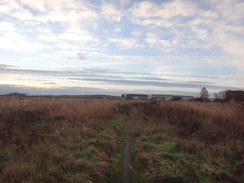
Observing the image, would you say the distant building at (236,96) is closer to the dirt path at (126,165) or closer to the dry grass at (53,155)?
the dirt path at (126,165)

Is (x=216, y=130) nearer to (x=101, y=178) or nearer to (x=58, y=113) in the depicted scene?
(x=101, y=178)

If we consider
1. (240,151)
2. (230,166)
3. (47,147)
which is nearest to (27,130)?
(47,147)

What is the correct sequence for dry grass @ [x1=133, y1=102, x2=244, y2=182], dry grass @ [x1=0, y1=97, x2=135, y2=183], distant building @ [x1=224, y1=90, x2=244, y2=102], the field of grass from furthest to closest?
distant building @ [x1=224, y1=90, x2=244, y2=102], dry grass @ [x1=133, y1=102, x2=244, y2=182], the field of grass, dry grass @ [x1=0, y1=97, x2=135, y2=183]

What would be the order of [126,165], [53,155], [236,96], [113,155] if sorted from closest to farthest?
[53,155] < [126,165] < [113,155] < [236,96]

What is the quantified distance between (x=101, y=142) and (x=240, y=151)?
479cm

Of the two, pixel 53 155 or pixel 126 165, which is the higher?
pixel 53 155

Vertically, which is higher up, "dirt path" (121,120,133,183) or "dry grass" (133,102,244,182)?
"dry grass" (133,102,244,182)

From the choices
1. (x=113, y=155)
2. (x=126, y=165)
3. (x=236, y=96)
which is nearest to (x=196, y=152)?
(x=126, y=165)

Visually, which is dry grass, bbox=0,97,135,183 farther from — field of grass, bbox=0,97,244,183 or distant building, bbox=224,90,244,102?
distant building, bbox=224,90,244,102

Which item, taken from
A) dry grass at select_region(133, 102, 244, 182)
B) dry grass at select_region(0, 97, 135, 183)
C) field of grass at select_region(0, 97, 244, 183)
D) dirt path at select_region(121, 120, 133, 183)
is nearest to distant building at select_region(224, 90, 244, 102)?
dry grass at select_region(133, 102, 244, 182)

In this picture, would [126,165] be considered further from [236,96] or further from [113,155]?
[236,96]

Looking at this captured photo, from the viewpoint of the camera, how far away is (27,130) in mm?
7543

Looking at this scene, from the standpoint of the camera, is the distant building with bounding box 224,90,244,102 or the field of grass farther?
the distant building with bounding box 224,90,244,102

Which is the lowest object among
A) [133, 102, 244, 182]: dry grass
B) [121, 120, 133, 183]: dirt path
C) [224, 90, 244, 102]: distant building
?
[121, 120, 133, 183]: dirt path
